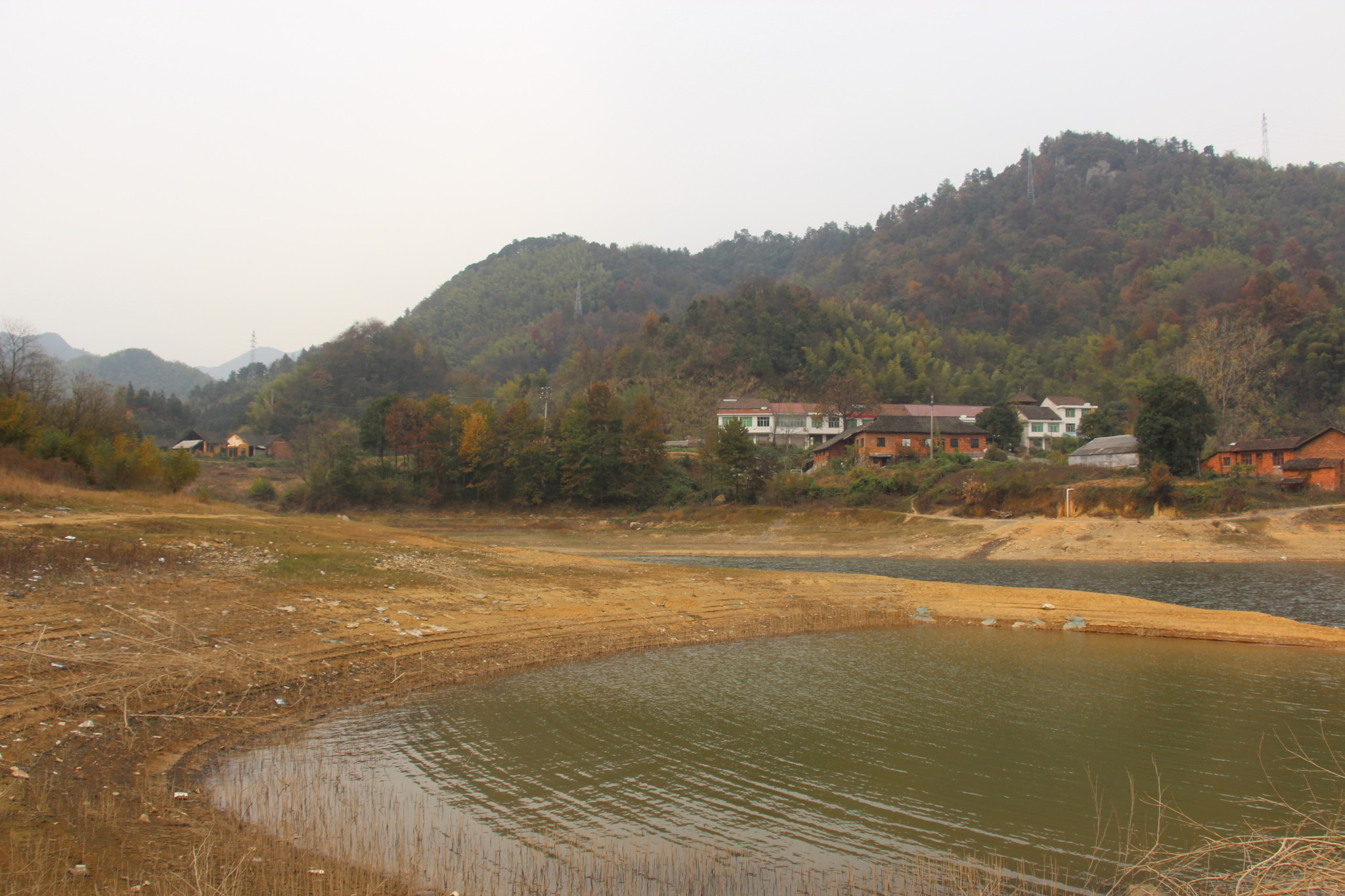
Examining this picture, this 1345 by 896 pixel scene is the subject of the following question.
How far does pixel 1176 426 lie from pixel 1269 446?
8439mm

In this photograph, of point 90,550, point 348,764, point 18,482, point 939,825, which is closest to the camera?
point 939,825

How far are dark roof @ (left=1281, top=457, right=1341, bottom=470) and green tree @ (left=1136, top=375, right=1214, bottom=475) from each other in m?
5.16

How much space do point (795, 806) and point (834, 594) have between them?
1870 centimetres

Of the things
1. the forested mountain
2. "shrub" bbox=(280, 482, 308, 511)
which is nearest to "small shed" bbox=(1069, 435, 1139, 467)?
the forested mountain

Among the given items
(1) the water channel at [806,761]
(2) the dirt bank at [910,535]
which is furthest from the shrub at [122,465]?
(1) the water channel at [806,761]

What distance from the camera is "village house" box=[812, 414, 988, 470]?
76.3 m

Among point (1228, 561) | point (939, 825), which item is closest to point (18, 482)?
point (939, 825)

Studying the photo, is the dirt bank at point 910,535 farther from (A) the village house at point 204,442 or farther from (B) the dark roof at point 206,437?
(B) the dark roof at point 206,437

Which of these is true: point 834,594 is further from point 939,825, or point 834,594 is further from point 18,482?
point 18,482

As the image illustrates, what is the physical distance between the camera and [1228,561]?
138 feet

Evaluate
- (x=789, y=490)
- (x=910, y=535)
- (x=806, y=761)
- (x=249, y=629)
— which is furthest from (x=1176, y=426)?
(x=249, y=629)

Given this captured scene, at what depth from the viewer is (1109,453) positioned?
69.2 metres

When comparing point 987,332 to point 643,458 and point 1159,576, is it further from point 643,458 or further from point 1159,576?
point 1159,576

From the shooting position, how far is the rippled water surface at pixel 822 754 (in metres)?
9.45
